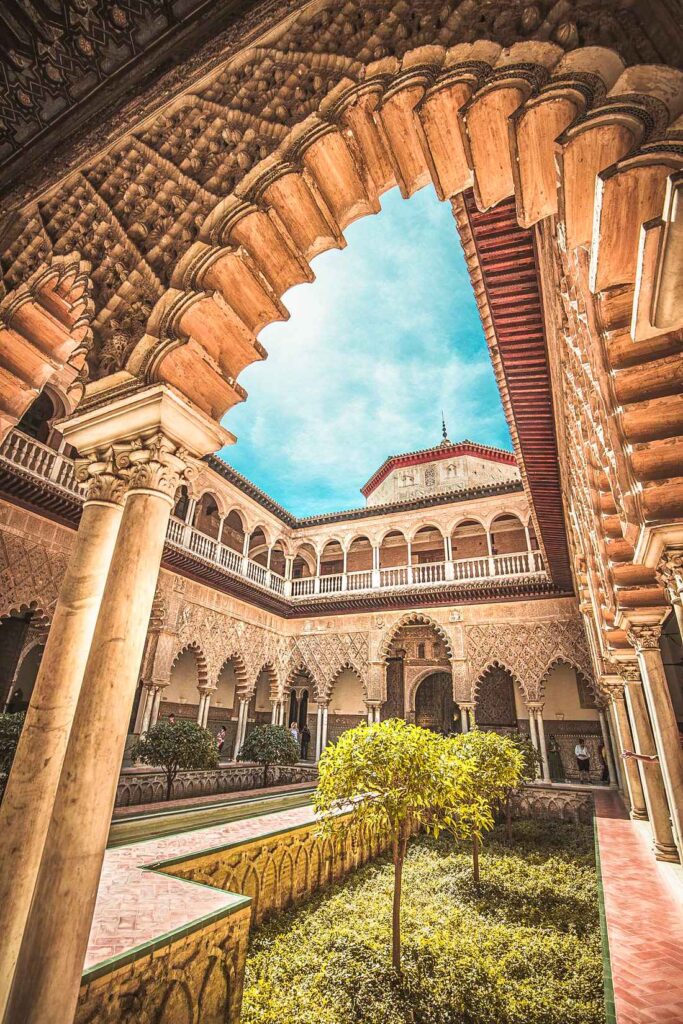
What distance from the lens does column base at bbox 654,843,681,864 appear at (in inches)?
205

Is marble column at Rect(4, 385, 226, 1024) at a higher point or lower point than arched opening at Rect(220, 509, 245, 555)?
lower

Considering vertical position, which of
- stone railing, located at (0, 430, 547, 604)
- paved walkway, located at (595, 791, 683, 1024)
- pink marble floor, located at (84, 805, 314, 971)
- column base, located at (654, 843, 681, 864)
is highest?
stone railing, located at (0, 430, 547, 604)

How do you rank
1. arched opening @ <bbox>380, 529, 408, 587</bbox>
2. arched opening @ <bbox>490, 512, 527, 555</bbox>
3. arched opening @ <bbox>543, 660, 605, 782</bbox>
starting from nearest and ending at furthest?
arched opening @ <bbox>543, 660, 605, 782</bbox>
arched opening @ <bbox>490, 512, 527, 555</bbox>
arched opening @ <bbox>380, 529, 408, 587</bbox>

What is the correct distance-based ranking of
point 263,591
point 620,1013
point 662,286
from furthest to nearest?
point 263,591, point 620,1013, point 662,286

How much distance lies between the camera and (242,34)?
136 inches

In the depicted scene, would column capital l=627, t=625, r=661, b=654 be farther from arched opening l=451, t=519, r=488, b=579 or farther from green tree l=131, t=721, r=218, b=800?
arched opening l=451, t=519, r=488, b=579

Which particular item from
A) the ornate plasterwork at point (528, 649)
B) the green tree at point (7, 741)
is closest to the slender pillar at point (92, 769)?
the green tree at point (7, 741)

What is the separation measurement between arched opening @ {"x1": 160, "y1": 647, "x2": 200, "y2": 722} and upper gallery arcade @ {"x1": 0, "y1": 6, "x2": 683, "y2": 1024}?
1217 cm

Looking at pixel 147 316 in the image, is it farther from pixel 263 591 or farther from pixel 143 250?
pixel 263 591

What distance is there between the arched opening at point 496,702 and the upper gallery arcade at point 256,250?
10.1 metres

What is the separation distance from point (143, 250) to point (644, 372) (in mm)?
3296

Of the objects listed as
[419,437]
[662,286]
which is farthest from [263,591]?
[419,437]

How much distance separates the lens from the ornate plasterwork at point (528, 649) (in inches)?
503

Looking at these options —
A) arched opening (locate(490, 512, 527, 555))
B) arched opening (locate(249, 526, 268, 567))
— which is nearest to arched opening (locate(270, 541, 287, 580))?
arched opening (locate(249, 526, 268, 567))
